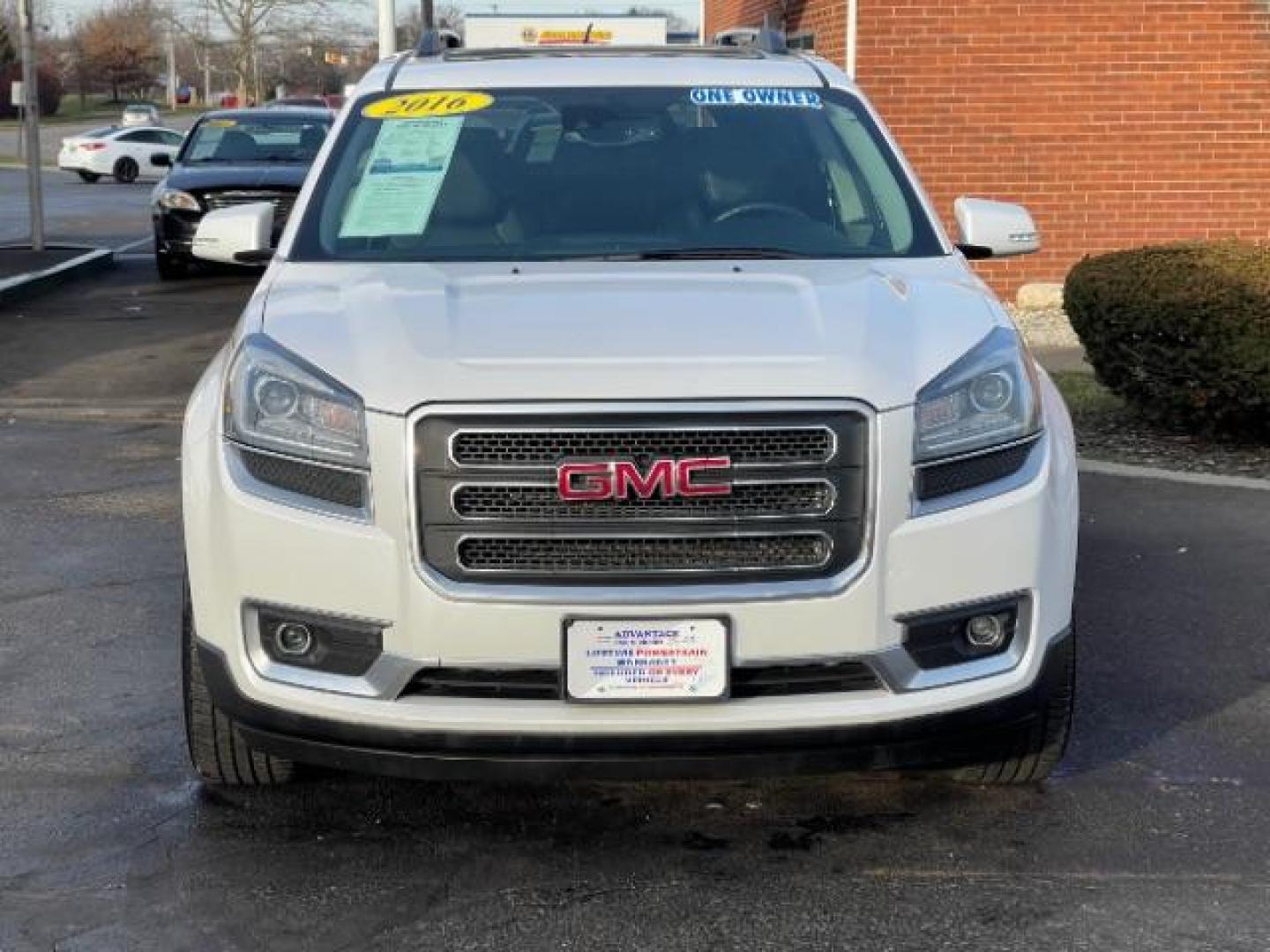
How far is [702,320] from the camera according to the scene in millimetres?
4008

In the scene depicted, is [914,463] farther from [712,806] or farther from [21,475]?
[21,475]

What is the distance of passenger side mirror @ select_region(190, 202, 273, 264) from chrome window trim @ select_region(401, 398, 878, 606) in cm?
186

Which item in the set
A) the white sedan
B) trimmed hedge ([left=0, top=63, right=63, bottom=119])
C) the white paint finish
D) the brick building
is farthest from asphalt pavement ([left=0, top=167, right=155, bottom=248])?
trimmed hedge ([left=0, top=63, right=63, bottom=119])

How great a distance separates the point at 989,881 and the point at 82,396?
26.7 ft

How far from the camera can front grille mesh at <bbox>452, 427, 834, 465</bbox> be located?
3701 millimetres

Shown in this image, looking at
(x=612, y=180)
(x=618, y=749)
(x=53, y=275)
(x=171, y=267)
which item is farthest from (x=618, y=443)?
(x=171, y=267)

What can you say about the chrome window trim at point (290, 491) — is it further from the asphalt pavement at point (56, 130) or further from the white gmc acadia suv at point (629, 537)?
the asphalt pavement at point (56, 130)

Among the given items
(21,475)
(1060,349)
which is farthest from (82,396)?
(1060,349)

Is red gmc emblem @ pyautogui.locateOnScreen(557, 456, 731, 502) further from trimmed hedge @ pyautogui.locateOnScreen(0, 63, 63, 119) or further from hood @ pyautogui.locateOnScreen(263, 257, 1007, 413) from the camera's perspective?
trimmed hedge @ pyautogui.locateOnScreen(0, 63, 63, 119)

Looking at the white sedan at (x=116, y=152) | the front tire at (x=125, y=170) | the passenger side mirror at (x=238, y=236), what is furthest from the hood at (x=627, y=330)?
the front tire at (x=125, y=170)

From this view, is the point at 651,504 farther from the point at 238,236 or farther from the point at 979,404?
the point at 238,236

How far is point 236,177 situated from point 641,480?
46.6ft

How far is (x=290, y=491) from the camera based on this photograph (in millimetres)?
3838

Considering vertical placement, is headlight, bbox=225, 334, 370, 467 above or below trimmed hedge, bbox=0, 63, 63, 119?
above
